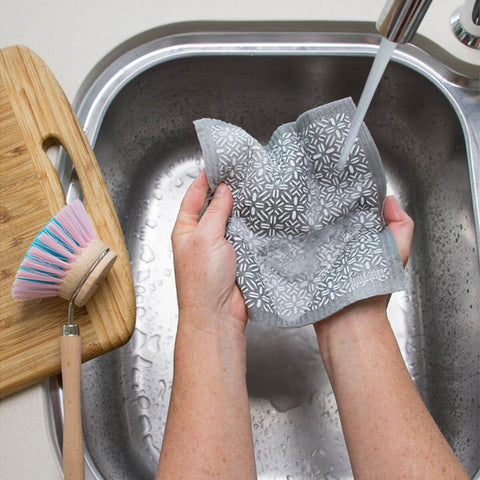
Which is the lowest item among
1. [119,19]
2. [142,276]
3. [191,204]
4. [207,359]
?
[142,276]

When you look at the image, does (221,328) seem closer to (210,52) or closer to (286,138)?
(286,138)

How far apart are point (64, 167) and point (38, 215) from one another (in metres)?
0.09

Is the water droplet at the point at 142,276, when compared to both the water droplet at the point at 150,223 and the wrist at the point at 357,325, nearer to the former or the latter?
the water droplet at the point at 150,223

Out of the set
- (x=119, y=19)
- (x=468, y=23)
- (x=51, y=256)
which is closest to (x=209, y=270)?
(x=51, y=256)

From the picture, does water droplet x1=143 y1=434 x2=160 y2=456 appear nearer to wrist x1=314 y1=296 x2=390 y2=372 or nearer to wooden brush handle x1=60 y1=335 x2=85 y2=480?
wooden brush handle x1=60 y1=335 x2=85 y2=480

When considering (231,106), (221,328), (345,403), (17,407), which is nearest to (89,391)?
(17,407)

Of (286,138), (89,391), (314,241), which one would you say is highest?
(286,138)

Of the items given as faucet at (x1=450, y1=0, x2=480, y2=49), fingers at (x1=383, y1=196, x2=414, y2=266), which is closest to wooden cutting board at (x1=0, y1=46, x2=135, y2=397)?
fingers at (x1=383, y1=196, x2=414, y2=266)

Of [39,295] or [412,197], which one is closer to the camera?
[39,295]

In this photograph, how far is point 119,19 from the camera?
0.65 m

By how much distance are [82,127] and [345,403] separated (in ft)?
1.72

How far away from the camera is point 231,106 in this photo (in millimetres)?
779

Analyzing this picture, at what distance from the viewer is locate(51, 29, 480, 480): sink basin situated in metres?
0.65

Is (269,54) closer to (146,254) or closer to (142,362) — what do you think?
(146,254)
